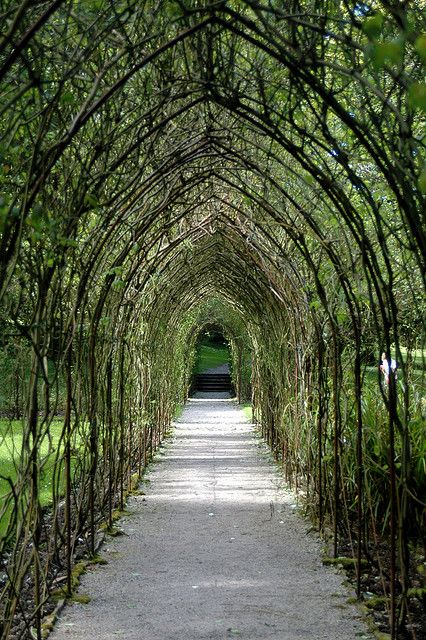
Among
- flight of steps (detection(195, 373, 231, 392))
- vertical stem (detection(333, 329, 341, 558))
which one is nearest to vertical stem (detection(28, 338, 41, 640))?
vertical stem (detection(333, 329, 341, 558))

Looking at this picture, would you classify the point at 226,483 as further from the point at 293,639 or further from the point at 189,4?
the point at 189,4

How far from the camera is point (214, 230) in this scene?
1022 centimetres

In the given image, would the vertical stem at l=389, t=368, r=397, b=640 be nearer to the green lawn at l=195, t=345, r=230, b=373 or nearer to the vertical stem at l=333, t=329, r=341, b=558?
the vertical stem at l=333, t=329, r=341, b=558

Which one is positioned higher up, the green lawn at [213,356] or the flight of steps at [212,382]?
the green lawn at [213,356]

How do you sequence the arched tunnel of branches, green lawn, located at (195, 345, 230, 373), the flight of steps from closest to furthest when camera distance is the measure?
the arched tunnel of branches → the flight of steps → green lawn, located at (195, 345, 230, 373)

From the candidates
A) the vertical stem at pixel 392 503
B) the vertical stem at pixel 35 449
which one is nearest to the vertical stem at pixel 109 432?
the vertical stem at pixel 35 449

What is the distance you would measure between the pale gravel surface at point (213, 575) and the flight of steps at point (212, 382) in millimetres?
24078

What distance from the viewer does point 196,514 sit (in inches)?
310

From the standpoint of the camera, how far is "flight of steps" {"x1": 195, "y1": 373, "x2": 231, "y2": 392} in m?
34.1

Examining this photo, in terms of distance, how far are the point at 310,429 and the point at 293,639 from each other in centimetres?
330

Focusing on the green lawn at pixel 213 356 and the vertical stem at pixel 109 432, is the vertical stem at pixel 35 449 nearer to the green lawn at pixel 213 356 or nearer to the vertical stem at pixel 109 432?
the vertical stem at pixel 109 432

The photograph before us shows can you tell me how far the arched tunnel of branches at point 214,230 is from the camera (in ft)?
11.3

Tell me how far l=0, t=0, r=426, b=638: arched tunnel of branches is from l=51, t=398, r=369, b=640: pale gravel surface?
0.24 metres

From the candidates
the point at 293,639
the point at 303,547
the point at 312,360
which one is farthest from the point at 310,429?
the point at 293,639
